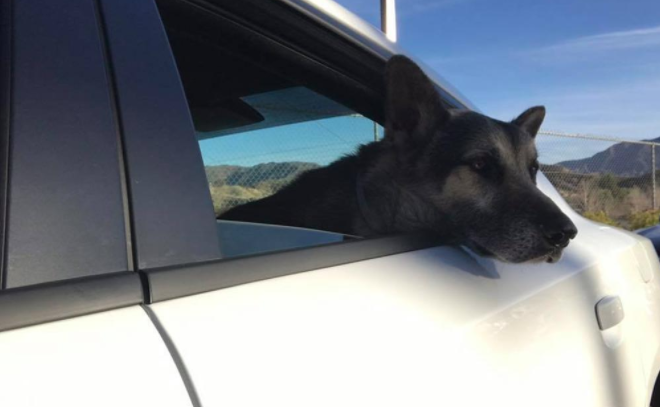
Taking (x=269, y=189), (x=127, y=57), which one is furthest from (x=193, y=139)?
(x=269, y=189)

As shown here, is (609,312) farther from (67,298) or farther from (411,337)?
(67,298)

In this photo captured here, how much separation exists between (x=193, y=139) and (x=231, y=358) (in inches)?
20.3

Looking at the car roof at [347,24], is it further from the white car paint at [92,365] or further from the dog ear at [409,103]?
the white car paint at [92,365]

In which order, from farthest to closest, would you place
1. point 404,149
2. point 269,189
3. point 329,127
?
point 404,149 < point 329,127 < point 269,189

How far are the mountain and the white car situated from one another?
12.9 metres

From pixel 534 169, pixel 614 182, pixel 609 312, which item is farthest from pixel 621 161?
pixel 609 312

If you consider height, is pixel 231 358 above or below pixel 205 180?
below

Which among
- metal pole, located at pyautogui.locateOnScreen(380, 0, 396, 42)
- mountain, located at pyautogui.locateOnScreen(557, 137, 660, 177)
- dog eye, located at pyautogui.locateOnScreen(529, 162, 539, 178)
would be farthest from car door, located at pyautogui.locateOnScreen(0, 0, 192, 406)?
mountain, located at pyautogui.locateOnScreen(557, 137, 660, 177)

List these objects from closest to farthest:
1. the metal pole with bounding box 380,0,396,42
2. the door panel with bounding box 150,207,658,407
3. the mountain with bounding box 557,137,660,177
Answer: the door panel with bounding box 150,207,658,407 → the metal pole with bounding box 380,0,396,42 → the mountain with bounding box 557,137,660,177

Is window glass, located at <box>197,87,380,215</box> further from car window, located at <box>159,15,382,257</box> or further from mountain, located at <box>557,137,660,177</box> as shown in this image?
mountain, located at <box>557,137,660,177</box>

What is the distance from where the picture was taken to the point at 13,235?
1056 mm

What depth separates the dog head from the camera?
7.74ft

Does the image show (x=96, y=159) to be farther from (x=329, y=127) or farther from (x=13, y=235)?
(x=329, y=127)

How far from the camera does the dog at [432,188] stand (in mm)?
2365
